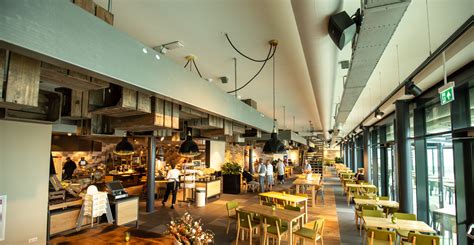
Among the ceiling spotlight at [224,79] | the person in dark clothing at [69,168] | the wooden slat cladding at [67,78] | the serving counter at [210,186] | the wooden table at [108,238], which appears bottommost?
the serving counter at [210,186]

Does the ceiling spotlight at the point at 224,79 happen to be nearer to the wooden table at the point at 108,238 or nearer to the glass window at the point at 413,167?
the wooden table at the point at 108,238

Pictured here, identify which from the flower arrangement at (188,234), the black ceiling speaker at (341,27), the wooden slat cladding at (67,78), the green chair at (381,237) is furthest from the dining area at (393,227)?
the wooden slat cladding at (67,78)

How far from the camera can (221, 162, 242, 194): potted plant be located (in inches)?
464

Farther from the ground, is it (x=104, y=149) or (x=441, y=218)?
(x=104, y=149)

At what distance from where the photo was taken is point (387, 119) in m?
8.89

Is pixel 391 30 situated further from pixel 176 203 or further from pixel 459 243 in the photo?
pixel 176 203

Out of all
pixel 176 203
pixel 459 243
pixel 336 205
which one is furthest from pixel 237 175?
pixel 459 243

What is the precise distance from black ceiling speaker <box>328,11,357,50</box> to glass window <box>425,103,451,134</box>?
411 cm

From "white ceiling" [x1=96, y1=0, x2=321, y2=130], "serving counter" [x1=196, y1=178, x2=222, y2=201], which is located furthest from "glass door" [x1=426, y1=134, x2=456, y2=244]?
"serving counter" [x1=196, y1=178, x2=222, y2=201]

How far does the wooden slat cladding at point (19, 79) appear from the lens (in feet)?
3.41

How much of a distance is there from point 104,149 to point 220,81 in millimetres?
9646

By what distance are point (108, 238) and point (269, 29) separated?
311 centimetres

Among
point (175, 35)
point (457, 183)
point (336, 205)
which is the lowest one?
point (336, 205)

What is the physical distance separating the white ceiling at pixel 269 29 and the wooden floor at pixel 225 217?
149 inches
